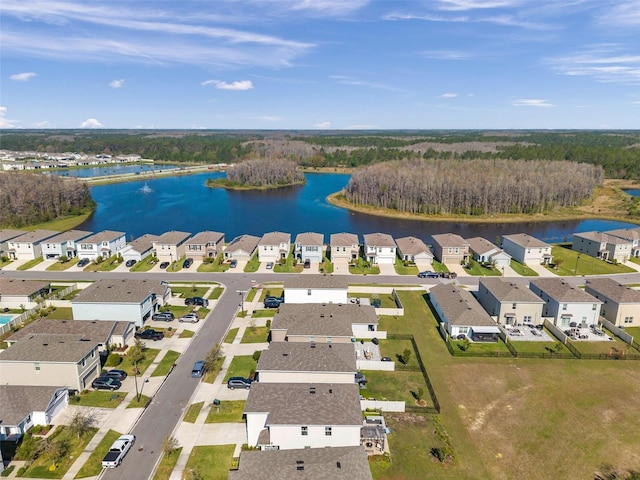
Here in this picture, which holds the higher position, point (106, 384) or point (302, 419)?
point (302, 419)

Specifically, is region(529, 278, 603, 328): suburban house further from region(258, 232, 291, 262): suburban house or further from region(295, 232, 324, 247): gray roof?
region(258, 232, 291, 262): suburban house

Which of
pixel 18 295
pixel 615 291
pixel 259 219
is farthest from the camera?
pixel 259 219

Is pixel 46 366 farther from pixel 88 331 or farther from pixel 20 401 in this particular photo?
pixel 88 331

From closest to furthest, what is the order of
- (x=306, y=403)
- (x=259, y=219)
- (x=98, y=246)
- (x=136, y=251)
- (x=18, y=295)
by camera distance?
1. (x=306, y=403)
2. (x=18, y=295)
3. (x=136, y=251)
4. (x=98, y=246)
5. (x=259, y=219)

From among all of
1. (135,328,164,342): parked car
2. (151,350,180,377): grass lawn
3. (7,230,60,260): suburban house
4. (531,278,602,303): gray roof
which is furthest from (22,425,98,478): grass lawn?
(7,230,60,260): suburban house

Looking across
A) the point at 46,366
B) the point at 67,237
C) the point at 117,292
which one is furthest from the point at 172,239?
the point at 46,366

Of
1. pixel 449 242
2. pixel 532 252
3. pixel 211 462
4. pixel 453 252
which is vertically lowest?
pixel 211 462
